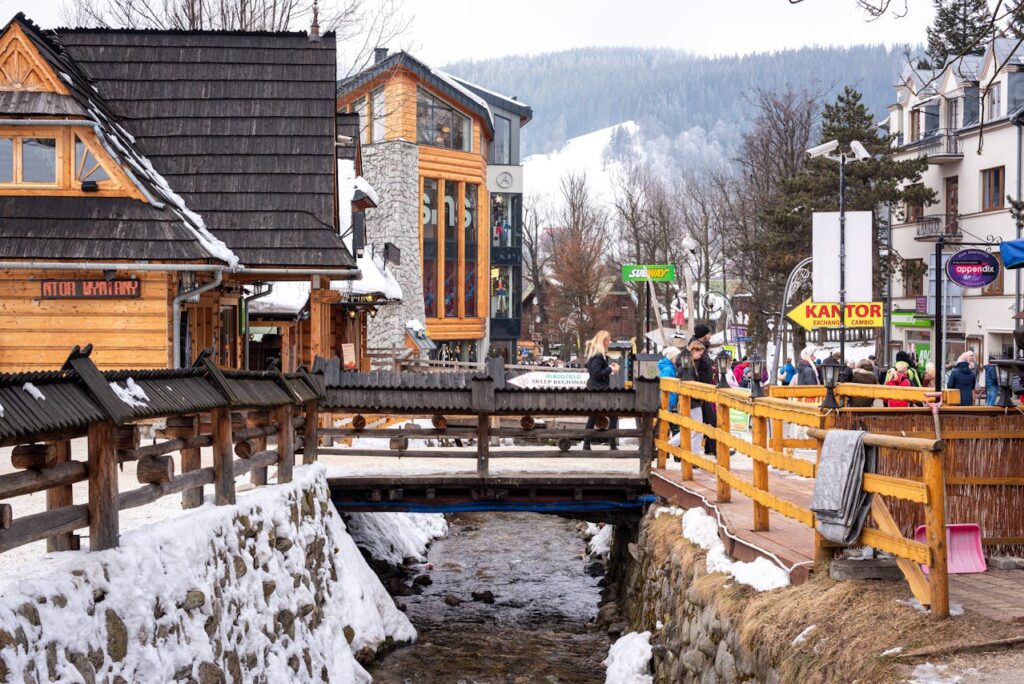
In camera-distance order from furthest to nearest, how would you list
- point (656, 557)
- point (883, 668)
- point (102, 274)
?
point (102, 274), point (656, 557), point (883, 668)

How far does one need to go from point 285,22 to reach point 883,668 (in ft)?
108

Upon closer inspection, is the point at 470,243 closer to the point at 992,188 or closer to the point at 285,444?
the point at 992,188

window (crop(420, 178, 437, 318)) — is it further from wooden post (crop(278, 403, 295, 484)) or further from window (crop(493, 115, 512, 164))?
wooden post (crop(278, 403, 295, 484))

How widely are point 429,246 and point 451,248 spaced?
1.49m

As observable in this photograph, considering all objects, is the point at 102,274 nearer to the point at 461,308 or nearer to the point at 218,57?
the point at 218,57

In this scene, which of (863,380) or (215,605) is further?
(863,380)

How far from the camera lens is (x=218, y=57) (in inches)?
960

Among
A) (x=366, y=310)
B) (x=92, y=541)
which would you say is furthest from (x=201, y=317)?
(x=92, y=541)

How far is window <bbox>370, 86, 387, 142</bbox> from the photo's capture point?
4328cm

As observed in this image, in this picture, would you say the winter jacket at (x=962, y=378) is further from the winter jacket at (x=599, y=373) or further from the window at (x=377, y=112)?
the window at (x=377, y=112)

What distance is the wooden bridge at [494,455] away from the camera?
24.5 ft

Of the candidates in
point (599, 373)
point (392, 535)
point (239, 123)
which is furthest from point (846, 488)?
point (239, 123)

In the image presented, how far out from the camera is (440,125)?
148 ft

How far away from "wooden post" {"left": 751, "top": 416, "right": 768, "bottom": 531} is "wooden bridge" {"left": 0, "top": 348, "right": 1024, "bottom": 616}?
13 mm
